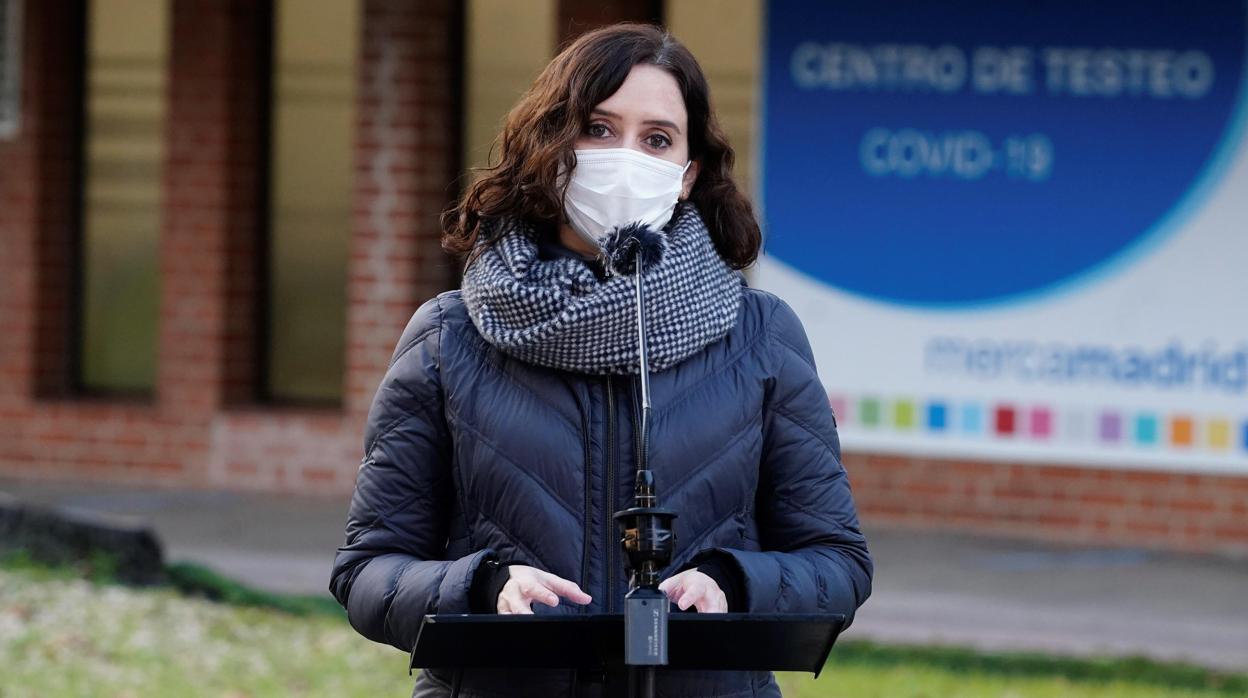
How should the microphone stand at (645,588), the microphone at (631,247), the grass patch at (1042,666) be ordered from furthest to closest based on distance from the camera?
1. the grass patch at (1042,666)
2. the microphone at (631,247)
3. the microphone stand at (645,588)

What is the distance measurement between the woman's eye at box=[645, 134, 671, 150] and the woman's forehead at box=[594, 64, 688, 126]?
1.1 inches

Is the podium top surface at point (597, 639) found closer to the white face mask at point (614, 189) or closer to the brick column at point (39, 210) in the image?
the white face mask at point (614, 189)

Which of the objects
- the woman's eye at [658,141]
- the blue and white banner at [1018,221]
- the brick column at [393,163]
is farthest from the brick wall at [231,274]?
the woman's eye at [658,141]

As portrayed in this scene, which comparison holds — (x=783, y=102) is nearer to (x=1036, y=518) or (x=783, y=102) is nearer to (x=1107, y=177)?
(x=1107, y=177)

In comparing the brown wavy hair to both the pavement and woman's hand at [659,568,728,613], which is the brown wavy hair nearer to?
woman's hand at [659,568,728,613]

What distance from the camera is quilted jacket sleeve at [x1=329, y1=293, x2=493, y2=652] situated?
279cm

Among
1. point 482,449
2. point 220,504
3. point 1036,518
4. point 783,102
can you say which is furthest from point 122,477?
point 482,449

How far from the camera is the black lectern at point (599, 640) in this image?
8.02 ft

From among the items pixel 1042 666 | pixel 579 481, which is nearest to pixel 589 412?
pixel 579 481

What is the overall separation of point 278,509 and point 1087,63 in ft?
15.4

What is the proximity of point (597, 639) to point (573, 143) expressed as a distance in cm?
73

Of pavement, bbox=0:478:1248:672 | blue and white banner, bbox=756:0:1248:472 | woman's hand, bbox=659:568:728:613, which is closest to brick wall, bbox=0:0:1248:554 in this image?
pavement, bbox=0:478:1248:672

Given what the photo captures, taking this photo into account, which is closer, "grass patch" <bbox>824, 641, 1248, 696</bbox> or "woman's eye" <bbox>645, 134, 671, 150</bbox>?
"woman's eye" <bbox>645, 134, 671, 150</bbox>

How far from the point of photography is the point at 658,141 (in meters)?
2.84
